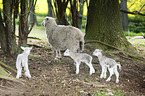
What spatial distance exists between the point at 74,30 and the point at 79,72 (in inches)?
52.2

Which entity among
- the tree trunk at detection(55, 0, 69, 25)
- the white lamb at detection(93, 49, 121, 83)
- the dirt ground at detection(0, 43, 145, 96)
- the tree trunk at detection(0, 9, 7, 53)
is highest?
the tree trunk at detection(55, 0, 69, 25)

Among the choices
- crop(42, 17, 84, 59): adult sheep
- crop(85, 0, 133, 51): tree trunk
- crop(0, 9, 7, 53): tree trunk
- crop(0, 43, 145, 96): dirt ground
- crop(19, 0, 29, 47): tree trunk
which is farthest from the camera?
crop(85, 0, 133, 51): tree trunk

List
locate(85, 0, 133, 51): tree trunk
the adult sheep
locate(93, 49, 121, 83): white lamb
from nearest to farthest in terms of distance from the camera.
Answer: locate(93, 49, 121, 83): white lamb < the adult sheep < locate(85, 0, 133, 51): tree trunk

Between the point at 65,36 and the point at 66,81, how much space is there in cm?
147

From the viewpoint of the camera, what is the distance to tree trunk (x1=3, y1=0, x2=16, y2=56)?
5.88 m

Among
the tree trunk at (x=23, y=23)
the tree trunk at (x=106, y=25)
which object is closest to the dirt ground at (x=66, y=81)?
the tree trunk at (x=23, y=23)

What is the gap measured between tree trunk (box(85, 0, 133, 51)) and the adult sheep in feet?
6.21

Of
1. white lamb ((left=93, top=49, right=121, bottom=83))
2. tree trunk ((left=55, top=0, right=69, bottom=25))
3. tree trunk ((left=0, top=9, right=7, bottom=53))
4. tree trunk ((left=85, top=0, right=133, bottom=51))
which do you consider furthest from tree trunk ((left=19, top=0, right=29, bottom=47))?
tree trunk ((left=85, top=0, right=133, bottom=51))

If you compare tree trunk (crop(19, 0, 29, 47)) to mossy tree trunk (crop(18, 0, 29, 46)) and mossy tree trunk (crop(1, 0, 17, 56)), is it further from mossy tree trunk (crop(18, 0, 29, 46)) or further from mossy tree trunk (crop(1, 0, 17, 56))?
mossy tree trunk (crop(1, 0, 17, 56))

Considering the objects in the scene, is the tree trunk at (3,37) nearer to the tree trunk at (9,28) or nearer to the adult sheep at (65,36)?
the tree trunk at (9,28)

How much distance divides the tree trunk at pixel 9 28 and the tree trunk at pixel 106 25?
3166 millimetres

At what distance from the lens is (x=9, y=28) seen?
595 centimetres

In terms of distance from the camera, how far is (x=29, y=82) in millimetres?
4934

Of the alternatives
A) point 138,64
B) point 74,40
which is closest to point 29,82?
point 74,40
